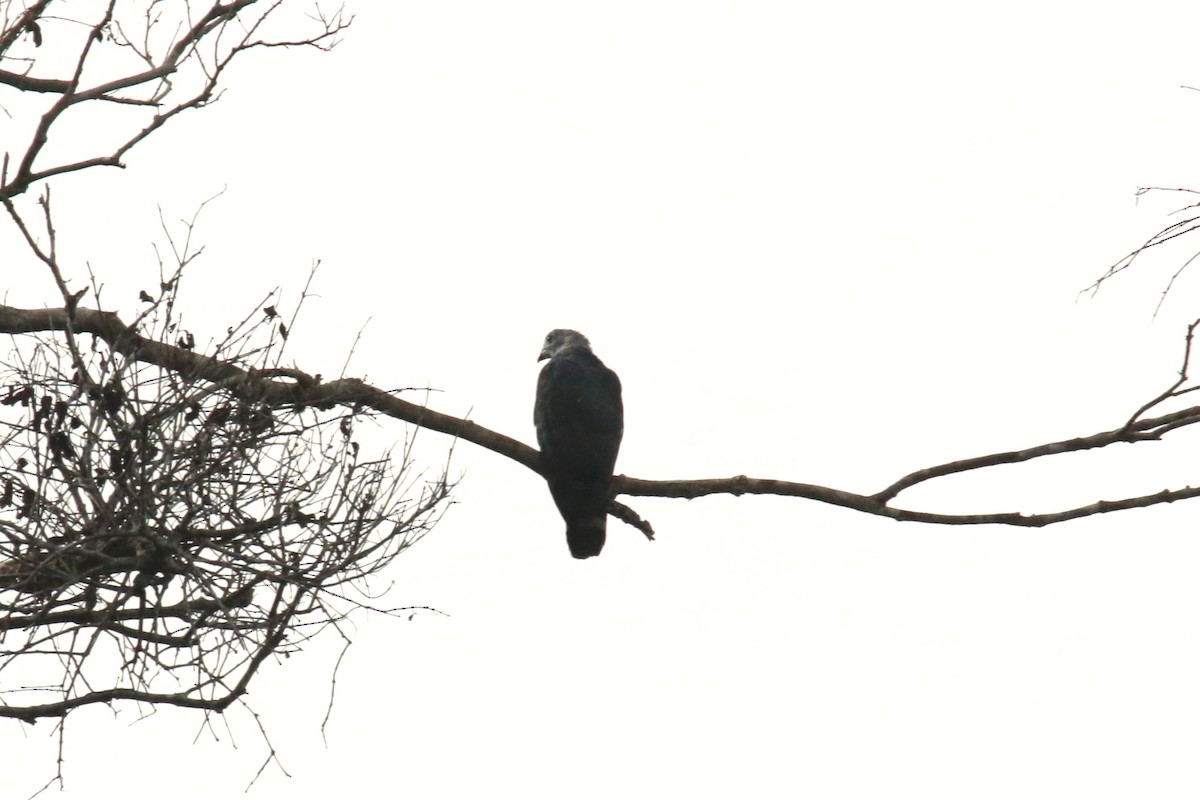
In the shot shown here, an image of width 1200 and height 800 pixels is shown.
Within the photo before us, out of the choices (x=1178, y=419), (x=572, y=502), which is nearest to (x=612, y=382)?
(x=572, y=502)

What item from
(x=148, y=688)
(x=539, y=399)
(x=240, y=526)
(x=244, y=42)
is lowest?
(x=148, y=688)

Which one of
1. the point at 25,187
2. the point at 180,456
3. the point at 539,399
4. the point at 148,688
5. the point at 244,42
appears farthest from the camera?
the point at 539,399

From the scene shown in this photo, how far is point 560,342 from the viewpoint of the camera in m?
9.44

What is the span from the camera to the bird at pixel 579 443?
7.75 metres

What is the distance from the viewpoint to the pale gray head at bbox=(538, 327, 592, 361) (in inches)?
364

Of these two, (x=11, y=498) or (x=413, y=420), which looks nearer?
(x=11, y=498)

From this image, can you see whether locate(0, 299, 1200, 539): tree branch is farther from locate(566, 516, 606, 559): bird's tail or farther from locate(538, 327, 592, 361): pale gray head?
locate(538, 327, 592, 361): pale gray head

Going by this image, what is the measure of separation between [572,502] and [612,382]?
1.13 meters

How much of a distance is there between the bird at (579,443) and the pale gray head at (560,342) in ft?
1.95

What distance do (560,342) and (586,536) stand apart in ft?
6.26

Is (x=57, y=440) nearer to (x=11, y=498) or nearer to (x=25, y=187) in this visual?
(x=11, y=498)

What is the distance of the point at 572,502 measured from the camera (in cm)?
778

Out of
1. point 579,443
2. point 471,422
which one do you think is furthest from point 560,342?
point 471,422

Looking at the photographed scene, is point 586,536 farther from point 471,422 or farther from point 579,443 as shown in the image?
point 471,422
